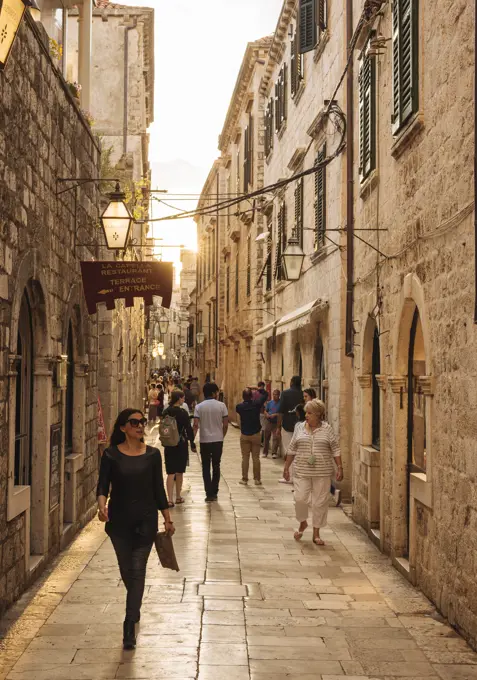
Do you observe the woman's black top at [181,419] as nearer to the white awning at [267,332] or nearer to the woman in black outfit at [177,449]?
the woman in black outfit at [177,449]

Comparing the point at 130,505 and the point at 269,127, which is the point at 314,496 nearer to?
the point at 130,505

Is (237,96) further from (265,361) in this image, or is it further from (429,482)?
(429,482)

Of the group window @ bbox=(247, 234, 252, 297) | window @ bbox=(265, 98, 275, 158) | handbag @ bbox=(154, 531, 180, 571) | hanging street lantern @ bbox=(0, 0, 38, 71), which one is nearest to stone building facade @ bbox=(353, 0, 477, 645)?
handbag @ bbox=(154, 531, 180, 571)

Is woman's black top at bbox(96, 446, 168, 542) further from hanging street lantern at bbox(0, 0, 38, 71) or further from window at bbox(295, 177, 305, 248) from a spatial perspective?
window at bbox(295, 177, 305, 248)

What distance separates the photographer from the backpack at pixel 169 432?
1235 cm

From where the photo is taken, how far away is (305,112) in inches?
736

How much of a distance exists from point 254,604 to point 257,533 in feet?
11.4

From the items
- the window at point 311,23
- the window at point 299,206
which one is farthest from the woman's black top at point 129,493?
the window at point 299,206

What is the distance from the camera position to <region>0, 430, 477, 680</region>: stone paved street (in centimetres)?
580

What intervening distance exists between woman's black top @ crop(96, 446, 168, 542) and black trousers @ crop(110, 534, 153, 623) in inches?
2.0

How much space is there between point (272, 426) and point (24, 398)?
12.7 meters

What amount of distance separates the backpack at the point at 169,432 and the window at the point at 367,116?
4177mm

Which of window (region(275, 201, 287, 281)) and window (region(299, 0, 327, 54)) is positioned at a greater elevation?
window (region(299, 0, 327, 54))

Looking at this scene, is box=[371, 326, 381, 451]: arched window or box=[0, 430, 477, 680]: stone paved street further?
box=[371, 326, 381, 451]: arched window
